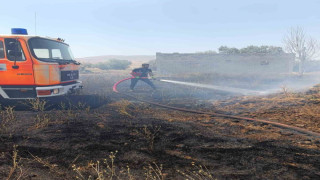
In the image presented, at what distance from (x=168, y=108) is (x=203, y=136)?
9.99 feet

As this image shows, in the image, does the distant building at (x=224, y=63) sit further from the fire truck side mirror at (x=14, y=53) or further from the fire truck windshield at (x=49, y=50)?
the fire truck side mirror at (x=14, y=53)

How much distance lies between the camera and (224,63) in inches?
977

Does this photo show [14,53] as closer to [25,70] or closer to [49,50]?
[25,70]

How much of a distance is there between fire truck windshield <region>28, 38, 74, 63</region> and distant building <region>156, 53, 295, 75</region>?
18423 mm

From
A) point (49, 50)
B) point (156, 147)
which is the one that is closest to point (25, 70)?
point (49, 50)

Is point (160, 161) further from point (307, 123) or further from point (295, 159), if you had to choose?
point (307, 123)

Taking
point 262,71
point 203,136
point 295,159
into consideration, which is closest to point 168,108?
point 203,136

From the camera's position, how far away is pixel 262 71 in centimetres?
2514

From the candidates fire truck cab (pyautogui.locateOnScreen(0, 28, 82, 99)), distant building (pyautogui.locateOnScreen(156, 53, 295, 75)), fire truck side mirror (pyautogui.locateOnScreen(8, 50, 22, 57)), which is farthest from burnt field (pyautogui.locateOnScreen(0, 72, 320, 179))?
distant building (pyautogui.locateOnScreen(156, 53, 295, 75))

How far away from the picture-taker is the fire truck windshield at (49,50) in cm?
579

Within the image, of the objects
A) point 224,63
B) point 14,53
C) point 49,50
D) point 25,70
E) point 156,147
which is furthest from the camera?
point 224,63

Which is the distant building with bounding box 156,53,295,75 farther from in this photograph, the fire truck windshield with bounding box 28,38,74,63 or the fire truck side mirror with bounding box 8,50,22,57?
the fire truck side mirror with bounding box 8,50,22,57

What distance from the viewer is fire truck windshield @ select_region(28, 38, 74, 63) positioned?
5.79m

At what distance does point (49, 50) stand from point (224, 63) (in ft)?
70.8
